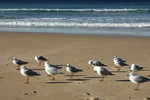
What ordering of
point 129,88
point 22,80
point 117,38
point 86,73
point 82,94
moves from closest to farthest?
point 82,94, point 129,88, point 22,80, point 86,73, point 117,38

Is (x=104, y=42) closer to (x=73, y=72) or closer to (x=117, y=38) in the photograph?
(x=117, y=38)

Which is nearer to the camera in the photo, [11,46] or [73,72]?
[73,72]

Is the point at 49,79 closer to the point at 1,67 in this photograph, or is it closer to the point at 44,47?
the point at 1,67

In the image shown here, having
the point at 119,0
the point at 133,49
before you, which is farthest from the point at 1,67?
the point at 119,0

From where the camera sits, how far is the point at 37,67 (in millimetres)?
11438

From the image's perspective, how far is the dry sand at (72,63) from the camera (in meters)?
8.31

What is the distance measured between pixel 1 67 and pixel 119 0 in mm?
59905

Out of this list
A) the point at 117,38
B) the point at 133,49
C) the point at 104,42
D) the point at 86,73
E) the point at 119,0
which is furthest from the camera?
the point at 119,0

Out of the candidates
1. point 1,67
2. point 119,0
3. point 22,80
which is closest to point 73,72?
point 22,80

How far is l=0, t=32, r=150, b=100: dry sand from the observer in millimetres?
8309

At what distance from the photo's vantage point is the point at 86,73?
416 inches

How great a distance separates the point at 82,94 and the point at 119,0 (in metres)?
62.4

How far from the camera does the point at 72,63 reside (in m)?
11.9

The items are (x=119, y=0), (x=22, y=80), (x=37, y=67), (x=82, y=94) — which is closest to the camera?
(x=82, y=94)
